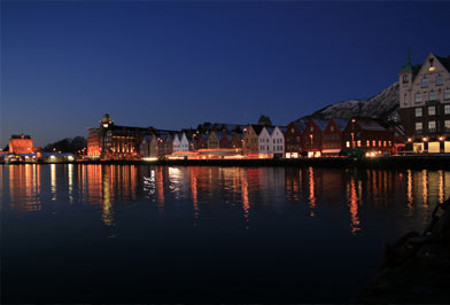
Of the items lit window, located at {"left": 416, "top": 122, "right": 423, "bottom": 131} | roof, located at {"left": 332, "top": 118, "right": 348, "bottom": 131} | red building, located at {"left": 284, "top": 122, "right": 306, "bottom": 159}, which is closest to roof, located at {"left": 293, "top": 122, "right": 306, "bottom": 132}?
red building, located at {"left": 284, "top": 122, "right": 306, "bottom": 159}

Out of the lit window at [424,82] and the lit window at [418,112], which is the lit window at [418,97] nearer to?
the lit window at [418,112]

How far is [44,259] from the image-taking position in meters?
15.1

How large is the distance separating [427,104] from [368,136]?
2723cm

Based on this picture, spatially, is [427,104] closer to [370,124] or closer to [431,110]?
[431,110]

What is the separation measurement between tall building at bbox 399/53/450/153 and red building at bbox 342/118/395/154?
779 inches

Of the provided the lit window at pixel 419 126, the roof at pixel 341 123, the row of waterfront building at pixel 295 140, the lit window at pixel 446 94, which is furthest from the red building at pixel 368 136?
the lit window at pixel 446 94

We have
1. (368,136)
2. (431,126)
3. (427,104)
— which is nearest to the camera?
(431,126)

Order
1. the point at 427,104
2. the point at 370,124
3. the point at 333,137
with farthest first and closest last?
the point at 333,137, the point at 370,124, the point at 427,104

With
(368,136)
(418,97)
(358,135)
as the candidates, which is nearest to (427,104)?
(418,97)

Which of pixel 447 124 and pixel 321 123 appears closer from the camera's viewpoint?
pixel 447 124

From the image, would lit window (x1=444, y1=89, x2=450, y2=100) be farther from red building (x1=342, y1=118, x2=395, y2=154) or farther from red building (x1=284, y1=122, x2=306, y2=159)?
red building (x1=284, y1=122, x2=306, y2=159)

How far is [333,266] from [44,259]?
1148cm

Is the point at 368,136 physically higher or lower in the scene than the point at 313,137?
lower

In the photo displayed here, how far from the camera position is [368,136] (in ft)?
371
